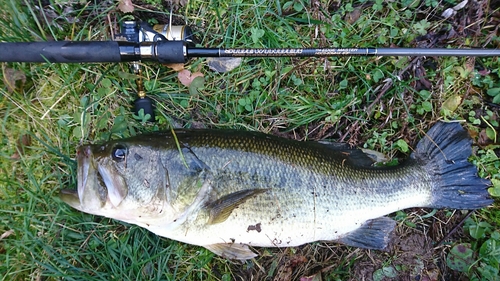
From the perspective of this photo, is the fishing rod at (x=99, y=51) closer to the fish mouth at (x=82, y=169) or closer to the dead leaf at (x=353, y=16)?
the fish mouth at (x=82, y=169)

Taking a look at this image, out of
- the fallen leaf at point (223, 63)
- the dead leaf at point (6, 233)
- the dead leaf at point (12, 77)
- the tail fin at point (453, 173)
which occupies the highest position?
the fallen leaf at point (223, 63)

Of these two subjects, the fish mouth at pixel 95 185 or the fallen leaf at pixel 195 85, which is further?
the fallen leaf at pixel 195 85

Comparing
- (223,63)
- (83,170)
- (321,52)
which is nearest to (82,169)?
(83,170)

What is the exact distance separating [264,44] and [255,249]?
1624 mm

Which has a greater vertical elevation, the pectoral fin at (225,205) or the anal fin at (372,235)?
the pectoral fin at (225,205)

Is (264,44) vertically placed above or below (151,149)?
above

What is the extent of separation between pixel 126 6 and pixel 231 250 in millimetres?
Answer: 1985

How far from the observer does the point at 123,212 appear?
6.81 feet

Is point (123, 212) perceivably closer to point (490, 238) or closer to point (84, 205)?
point (84, 205)

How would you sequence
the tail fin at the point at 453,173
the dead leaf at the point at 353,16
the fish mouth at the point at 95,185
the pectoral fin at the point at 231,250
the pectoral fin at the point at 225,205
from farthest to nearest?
the dead leaf at the point at 353,16
the tail fin at the point at 453,173
the pectoral fin at the point at 231,250
the pectoral fin at the point at 225,205
the fish mouth at the point at 95,185

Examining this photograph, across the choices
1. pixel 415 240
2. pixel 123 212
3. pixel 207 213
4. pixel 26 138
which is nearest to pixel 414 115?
pixel 415 240

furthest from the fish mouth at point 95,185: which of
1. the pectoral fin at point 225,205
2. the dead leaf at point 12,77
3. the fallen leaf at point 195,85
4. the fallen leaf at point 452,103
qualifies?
the fallen leaf at point 452,103

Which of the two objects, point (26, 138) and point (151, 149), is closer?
point (151, 149)

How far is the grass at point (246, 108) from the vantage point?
2584mm
